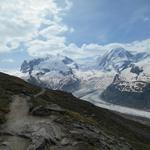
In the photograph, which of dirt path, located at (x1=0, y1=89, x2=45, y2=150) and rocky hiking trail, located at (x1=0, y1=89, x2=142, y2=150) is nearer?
dirt path, located at (x1=0, y1=89, x2=45, y2=150)

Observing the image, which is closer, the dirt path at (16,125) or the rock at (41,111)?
the dirt path at (16,125)

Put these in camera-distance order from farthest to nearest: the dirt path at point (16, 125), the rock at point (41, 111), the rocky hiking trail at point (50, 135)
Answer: the rock at point (41, 111)
the rocky hiking trail at point (50, 135)
the dirt path at point (16, 125)

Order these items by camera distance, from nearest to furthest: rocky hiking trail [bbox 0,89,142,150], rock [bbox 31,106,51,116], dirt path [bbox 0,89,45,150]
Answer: dirt path [bbox 0,89,45,150] < rocky hiking trail [bbox 0,89,142,150] < rock [bbox 31,106,51,116]

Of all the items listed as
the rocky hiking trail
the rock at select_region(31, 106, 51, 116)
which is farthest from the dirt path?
the rock at select_region(31, 106, 51, 116)

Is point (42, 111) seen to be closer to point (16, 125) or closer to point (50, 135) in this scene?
point (16, 125)

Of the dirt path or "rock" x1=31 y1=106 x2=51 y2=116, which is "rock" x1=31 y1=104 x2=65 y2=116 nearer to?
"rock" x1=31 y1=106 x2=51 y2=116

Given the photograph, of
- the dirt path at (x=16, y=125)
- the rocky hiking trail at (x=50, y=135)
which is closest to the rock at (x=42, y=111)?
the rocky hiking trail at (x=50, y=135)

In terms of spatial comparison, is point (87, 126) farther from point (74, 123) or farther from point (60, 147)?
point (60, 147)

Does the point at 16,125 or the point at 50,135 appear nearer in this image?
the point at 50,135

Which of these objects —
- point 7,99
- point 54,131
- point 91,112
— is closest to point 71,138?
point 54,131

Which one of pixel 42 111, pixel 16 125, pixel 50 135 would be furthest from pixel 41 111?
pixel 50 135

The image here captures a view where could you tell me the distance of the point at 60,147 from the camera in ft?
196

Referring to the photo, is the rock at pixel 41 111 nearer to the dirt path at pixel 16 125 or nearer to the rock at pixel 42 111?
the rock at pixel 42 111

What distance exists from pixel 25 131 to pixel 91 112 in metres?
98.6
